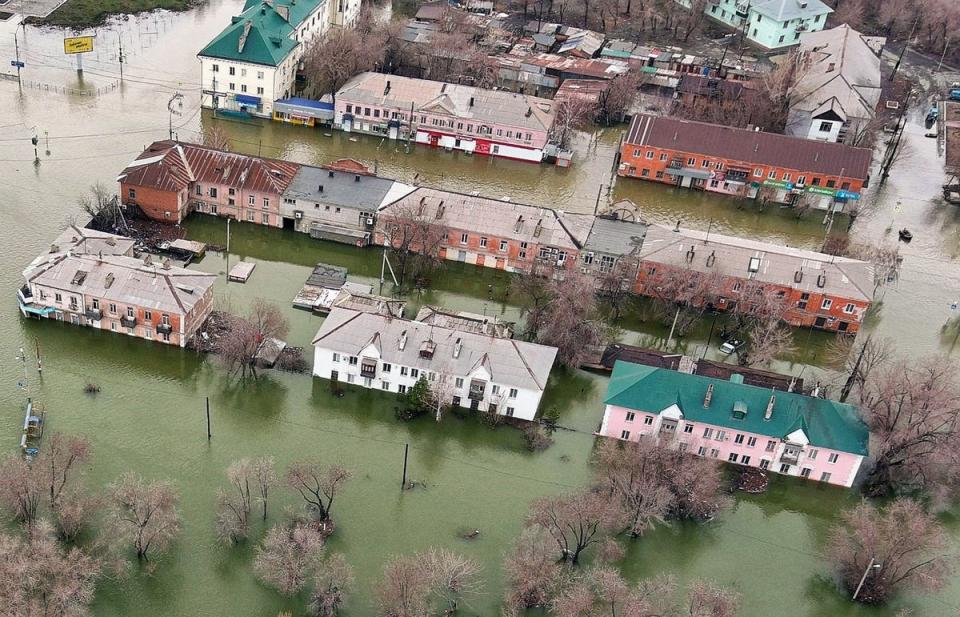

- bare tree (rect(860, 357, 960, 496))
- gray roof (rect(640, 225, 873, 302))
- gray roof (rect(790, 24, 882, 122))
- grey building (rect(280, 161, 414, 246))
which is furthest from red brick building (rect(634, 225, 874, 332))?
gray roof (rect(790, 24, 882, 122))

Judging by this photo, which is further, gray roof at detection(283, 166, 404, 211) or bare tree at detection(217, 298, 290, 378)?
gray roof at detection(283, 166, 404, 211)

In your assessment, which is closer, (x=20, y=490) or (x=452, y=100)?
(x=20, y=490)

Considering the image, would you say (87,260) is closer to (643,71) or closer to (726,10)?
(643,71)

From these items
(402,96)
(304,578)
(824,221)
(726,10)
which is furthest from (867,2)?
(304,578)

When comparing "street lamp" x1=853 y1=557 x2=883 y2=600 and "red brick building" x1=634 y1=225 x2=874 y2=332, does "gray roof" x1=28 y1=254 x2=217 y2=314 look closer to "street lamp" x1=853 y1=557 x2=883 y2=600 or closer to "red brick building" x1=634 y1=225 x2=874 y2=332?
"red brick building" x1=634 y1=225 x2=874 y2=332

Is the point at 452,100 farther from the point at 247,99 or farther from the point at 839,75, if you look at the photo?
the point at 839,75

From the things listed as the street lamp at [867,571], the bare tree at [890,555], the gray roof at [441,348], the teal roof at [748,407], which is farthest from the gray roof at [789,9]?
the street lamp at [867,571]

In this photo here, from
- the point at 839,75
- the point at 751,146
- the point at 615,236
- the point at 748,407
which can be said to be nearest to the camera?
the point at 748,407

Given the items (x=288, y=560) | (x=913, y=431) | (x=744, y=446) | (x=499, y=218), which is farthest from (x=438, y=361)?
(x=913, y=431)
